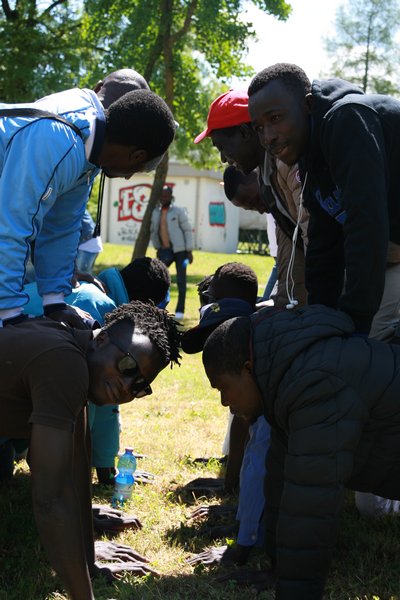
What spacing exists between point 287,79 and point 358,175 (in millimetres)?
595

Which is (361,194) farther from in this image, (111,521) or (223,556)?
(111,521)

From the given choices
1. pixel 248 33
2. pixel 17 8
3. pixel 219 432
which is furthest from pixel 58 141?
pixel 17 8

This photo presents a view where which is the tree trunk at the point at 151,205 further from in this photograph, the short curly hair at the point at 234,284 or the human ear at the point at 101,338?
the human ear at the point at 101,338

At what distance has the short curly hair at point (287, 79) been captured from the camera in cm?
302

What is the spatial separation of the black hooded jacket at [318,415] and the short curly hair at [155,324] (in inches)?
16.2

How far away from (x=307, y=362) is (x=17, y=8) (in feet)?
62.1

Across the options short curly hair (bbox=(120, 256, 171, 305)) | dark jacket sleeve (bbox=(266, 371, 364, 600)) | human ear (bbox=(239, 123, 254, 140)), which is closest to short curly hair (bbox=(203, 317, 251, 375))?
dark jacket sleeve (bbox=(266, 371, 364, 600))

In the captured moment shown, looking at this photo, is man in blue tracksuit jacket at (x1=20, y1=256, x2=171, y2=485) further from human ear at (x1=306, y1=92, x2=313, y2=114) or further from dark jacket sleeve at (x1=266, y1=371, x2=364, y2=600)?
dark jacket sleeve at (x1=266, y1=371, x2=364, y2=600)

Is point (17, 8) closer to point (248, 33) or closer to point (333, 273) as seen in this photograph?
point (248, 33)

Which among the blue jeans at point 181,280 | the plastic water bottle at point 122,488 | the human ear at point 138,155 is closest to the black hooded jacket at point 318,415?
the human ear at point 138,155

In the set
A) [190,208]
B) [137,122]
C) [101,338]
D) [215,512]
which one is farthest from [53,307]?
[190,208]

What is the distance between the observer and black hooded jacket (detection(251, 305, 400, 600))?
2527mm

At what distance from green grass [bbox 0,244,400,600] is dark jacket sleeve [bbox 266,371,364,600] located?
0.53m

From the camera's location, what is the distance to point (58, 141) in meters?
2.89
